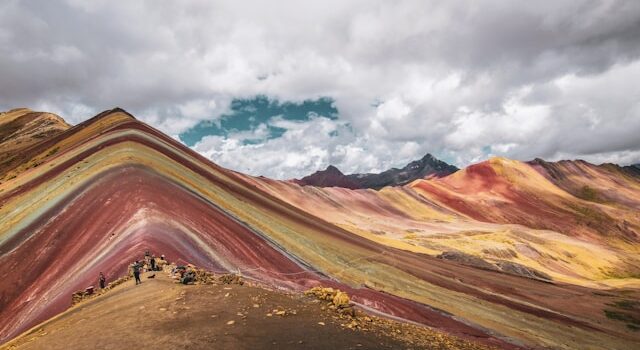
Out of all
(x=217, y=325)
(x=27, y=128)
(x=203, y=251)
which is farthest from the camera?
(x=27, y=128)

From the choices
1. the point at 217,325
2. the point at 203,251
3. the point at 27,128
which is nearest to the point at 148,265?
the point at 203,251

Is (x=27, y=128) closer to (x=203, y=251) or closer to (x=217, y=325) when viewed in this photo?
(x=203, y=251)

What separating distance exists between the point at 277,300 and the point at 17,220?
37.4 meters

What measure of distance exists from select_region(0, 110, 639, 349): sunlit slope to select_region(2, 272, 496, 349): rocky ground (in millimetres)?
9110

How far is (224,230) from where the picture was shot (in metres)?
Result: 40.7

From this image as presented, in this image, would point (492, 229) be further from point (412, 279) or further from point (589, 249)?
point (412, 279)

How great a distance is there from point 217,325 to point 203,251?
19.0 meters

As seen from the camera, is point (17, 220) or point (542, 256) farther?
point (542, 256)

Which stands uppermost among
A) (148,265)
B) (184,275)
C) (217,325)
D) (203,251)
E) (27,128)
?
(27,128)

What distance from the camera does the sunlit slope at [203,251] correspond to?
31156 millimetres

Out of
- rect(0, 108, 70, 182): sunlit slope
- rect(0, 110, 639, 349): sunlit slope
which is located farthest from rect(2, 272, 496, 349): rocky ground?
rect(0, 108, 70, 182): sunlit slope

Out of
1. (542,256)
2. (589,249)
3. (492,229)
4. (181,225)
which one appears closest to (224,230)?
(181,225)

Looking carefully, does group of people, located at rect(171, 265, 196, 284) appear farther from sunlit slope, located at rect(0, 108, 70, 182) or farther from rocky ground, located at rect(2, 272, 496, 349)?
sunlit slope, located at rect(0, 108, 70, 182)

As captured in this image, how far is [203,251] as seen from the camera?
33.2m
